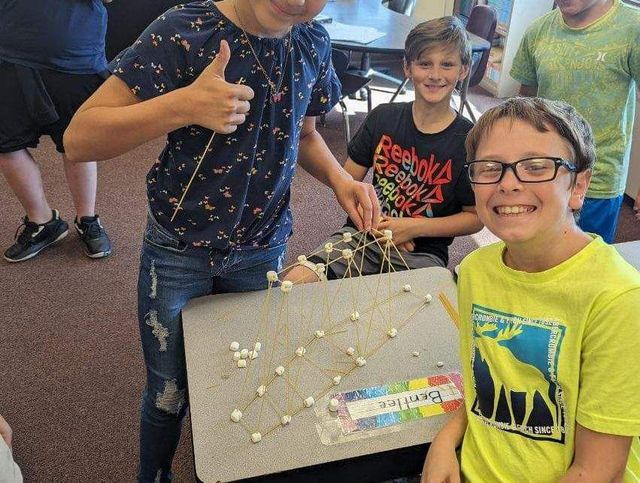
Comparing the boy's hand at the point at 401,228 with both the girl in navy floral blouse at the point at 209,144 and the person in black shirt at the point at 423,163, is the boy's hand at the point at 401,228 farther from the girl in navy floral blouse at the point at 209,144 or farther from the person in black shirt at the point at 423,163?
the girl in navy floral blouse at the point at 209,144

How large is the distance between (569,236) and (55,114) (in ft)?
6.43

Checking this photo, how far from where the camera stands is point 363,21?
3600 mm

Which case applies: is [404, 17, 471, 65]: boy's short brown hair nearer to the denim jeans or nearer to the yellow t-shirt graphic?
the denim jeans

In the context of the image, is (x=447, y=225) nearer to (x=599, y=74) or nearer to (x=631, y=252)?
(x=631, y=252)

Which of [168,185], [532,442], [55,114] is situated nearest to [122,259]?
[55,114]

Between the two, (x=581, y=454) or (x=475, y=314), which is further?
(x=475, y=314)

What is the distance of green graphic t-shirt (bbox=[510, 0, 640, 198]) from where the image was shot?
5.44 feet

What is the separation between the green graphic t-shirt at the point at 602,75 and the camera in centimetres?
166

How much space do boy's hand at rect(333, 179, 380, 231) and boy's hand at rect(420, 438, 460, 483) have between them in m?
0.47

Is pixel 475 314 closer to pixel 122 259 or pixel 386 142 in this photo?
pixel 386 142

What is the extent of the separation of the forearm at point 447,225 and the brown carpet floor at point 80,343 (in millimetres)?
930

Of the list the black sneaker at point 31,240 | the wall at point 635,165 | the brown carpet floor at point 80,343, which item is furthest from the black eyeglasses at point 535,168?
the wall at point 635,165

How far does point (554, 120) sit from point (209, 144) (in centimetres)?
56

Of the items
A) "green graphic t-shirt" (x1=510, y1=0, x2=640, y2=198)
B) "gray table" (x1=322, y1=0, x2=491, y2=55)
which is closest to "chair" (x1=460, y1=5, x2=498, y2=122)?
"gray table" (x1=322, y1=0, x2=491, y2=55)
